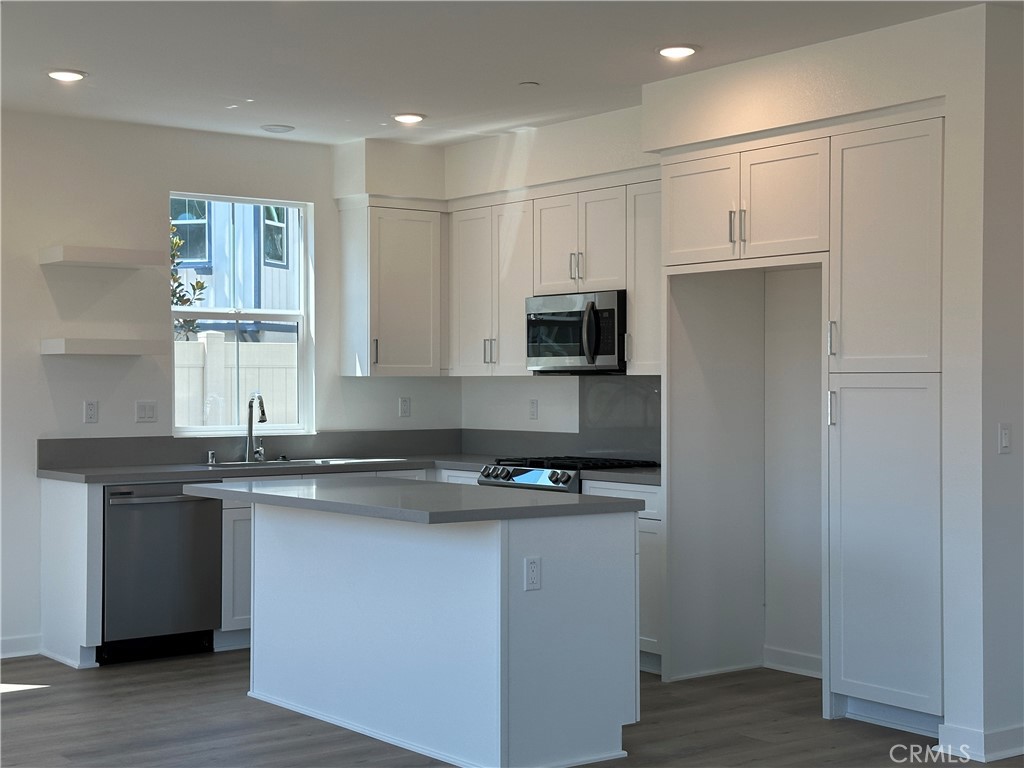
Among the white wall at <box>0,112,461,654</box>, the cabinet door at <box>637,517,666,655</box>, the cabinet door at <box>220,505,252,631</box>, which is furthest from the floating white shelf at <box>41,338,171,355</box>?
the cabinet door at <box>637,517,666,655</box>

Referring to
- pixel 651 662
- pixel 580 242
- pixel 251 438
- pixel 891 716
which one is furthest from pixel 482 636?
pixel 251 438

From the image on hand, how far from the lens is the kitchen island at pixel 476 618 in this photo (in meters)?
3.86

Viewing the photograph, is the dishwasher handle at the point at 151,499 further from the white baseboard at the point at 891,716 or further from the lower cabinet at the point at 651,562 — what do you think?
the white baseboard at the point at 891,716

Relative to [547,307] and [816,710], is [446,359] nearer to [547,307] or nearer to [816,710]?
[547,307]

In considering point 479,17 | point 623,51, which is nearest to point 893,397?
point 623,51

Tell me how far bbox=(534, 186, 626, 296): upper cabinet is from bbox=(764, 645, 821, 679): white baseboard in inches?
71.8

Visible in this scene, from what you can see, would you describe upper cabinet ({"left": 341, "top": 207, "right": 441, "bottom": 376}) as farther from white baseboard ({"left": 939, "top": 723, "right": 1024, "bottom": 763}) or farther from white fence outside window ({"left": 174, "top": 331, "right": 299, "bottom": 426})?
white baseboard ({"left": 939, "top": 723, "right": 1024, "bottom": 763})

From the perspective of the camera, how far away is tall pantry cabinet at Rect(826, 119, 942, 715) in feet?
14.0

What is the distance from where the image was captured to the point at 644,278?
5629 millimetres

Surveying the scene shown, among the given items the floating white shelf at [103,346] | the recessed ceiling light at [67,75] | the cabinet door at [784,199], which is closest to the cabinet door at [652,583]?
the cabinet door at [784,199]

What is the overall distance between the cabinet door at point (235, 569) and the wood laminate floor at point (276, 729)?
0.43m

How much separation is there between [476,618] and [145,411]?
2.86 meters

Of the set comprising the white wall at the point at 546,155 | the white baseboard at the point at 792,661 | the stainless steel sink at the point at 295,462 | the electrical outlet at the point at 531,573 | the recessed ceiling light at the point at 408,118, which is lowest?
the white baseboard at the point at 792,661

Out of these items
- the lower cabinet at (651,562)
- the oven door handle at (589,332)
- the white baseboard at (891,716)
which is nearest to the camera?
the white baseboard at (891,716)
